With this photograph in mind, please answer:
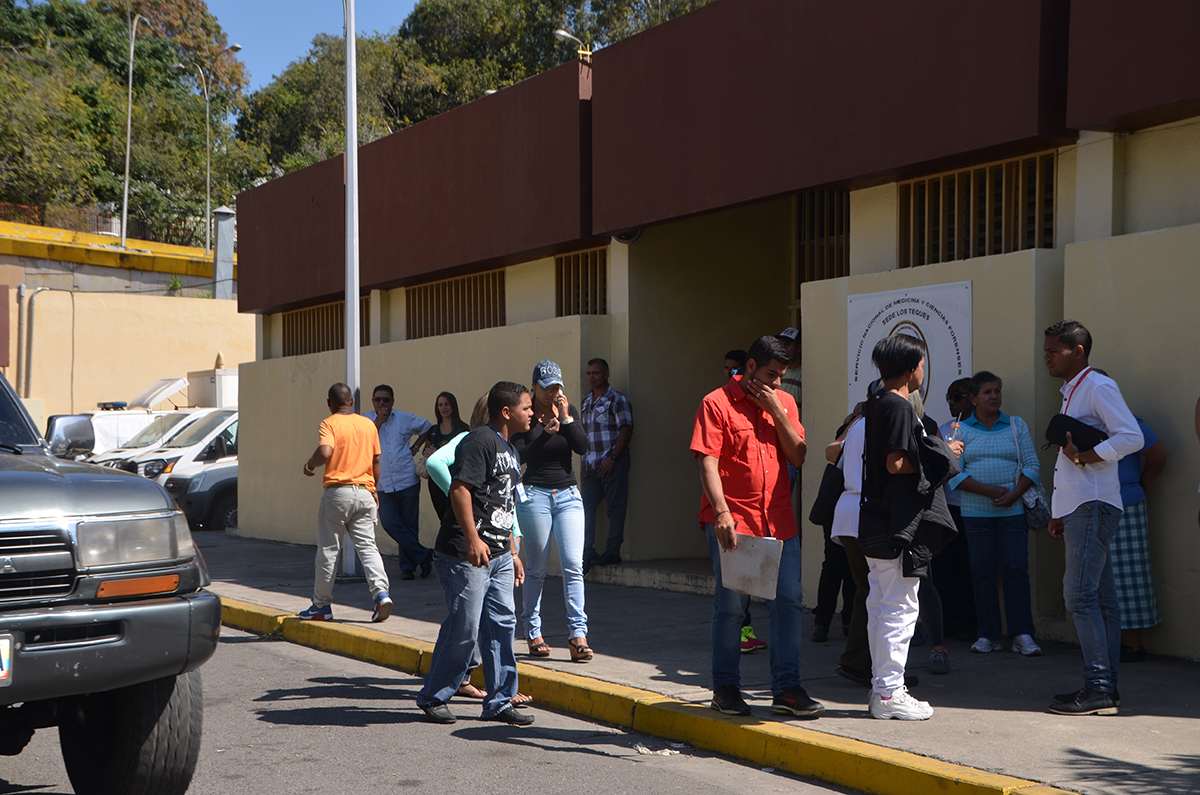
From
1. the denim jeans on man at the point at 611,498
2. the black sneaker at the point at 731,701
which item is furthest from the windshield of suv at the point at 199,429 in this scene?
the black sneaker at the point at 731,701

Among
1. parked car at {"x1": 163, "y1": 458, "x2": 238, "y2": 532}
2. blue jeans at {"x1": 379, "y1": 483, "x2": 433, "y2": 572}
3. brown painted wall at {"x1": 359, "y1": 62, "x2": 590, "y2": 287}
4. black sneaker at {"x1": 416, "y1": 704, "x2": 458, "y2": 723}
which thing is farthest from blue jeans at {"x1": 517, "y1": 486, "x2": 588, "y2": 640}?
parked car at {"x1": 163, "y1": 458, "x2": 238, "y2": 532}

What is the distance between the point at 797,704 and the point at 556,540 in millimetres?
2155

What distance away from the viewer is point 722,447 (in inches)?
227

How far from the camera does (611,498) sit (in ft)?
35.8

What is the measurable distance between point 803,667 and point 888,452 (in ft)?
6.57

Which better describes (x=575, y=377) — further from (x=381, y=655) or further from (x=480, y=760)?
(x=480, y=760)

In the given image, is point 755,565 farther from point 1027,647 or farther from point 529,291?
point 529,291

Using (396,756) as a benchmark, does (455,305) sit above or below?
above

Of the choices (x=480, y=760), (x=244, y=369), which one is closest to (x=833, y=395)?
(x=480, y=760)

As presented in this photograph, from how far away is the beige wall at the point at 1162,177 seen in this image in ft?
23.2

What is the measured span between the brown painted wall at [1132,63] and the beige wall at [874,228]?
5.60ft

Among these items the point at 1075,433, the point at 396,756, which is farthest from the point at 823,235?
the point at 396,756

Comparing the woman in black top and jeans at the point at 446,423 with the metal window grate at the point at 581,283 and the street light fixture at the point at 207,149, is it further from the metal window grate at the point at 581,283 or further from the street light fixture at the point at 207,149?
the street light fixture at the point at 207,149

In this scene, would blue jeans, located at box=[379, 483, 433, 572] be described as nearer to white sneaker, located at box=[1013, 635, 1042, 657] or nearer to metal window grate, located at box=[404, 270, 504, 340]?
metal window grate, located at box=[404, 270, 504, 340]
